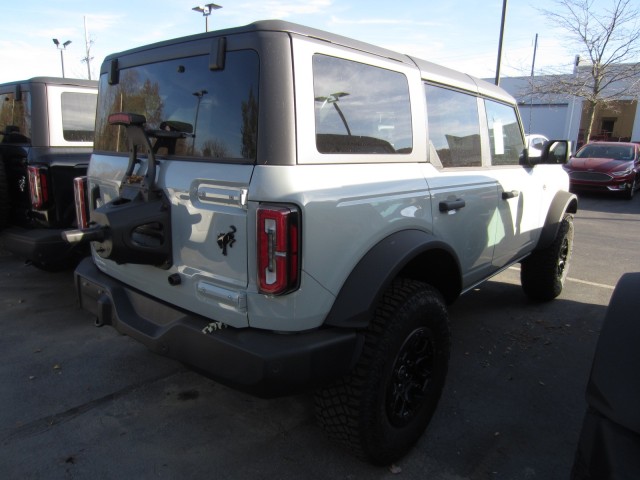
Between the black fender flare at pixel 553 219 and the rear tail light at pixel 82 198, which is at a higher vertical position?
the rear tail light at pixel 82 198

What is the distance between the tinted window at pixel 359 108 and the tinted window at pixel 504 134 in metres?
1.29

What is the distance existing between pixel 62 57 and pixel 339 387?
3272 centimetres

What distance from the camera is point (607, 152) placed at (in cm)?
1388

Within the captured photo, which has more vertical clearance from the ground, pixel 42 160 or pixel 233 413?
pixel 42 160

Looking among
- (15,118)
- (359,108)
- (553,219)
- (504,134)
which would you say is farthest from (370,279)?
(15,118)

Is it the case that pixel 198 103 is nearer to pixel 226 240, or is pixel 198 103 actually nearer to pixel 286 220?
pixel 226 240

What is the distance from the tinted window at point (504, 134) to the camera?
3602 millimetres

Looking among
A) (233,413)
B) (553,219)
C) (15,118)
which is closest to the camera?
(233,413)

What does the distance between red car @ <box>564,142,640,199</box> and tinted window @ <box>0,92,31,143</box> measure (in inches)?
476

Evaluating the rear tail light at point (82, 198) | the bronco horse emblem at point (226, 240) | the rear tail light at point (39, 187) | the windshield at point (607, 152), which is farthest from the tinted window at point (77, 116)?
the windshield at point (607, 152)

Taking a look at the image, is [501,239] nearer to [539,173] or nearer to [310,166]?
[539,173]

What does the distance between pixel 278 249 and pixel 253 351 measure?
1.37 feet

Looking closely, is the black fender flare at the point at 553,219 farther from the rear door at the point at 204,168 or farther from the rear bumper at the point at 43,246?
the rear bumper at the point at 43,246

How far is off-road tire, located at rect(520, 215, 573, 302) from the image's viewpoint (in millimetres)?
4555
